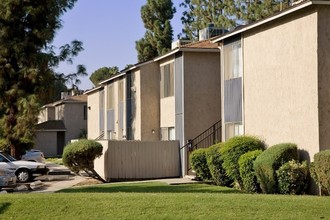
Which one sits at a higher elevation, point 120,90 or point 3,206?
point 120,90

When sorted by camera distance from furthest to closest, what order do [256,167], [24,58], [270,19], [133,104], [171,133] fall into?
[24,58] < [133,104] < [171,133] < [270,19] < [256,167]

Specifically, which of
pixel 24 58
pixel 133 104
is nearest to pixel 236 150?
pixel 133 104

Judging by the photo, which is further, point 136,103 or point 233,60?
point 136,103

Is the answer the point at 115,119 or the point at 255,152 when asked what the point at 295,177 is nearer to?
the point at 255,152

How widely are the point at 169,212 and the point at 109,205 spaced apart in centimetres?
145

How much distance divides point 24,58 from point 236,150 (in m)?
18.9

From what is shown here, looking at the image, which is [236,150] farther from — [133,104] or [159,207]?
[133,104]

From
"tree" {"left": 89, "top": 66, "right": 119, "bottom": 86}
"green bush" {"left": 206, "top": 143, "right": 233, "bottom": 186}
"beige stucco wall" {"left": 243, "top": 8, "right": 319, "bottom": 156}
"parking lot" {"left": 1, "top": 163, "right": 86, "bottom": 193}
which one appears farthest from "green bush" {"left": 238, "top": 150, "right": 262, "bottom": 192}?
"tree" {"left": 89, "top": 66, "right": 119, "bottom": 86}

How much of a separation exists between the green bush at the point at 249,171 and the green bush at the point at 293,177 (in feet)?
5.53

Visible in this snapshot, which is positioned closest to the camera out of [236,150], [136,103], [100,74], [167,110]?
[236,150]

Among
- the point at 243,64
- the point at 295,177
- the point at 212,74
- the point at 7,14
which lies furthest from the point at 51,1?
the point at 295,177

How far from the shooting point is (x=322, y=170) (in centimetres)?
1656

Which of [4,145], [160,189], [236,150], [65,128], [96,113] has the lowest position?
[160,189]

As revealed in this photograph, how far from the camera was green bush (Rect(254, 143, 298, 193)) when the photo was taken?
1834cm
